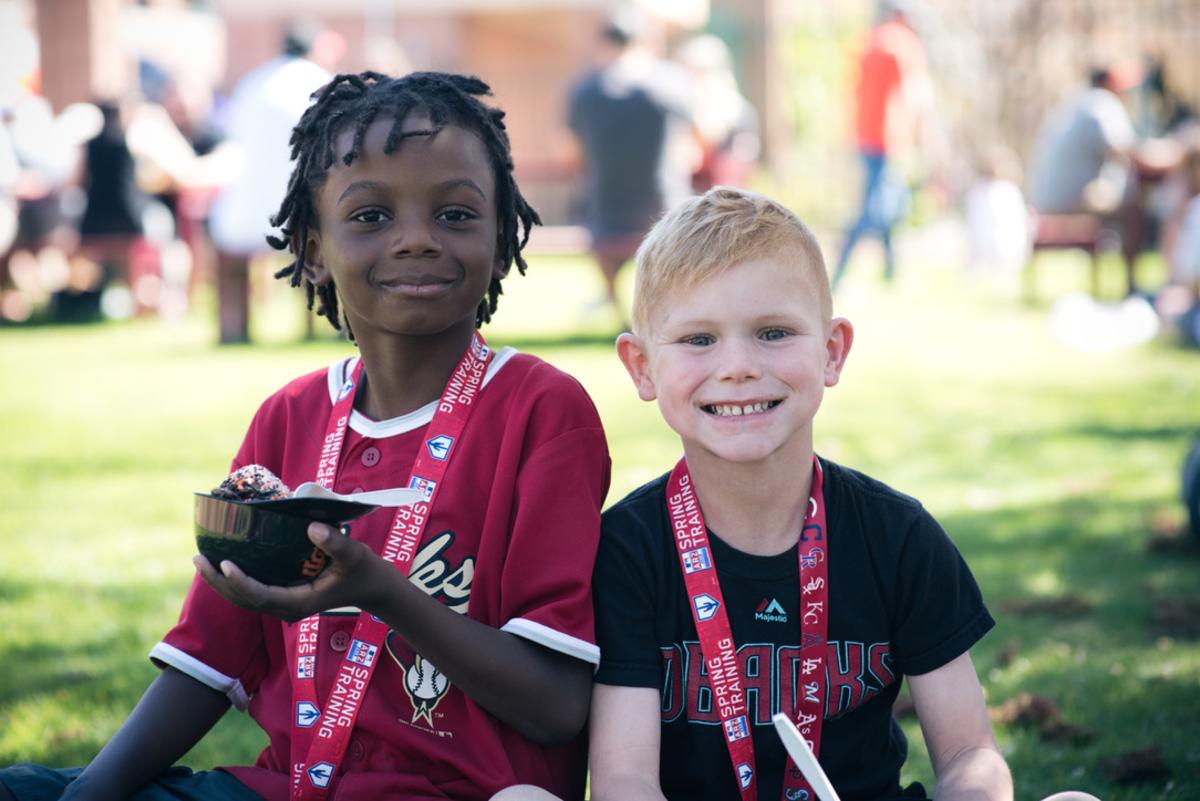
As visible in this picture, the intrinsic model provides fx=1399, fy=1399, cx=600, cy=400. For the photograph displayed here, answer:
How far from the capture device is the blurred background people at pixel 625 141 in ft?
36.3

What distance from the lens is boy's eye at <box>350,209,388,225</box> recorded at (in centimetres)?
250

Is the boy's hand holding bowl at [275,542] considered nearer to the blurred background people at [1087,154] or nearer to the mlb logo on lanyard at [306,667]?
the mlb logo on lanyard at [306,667]

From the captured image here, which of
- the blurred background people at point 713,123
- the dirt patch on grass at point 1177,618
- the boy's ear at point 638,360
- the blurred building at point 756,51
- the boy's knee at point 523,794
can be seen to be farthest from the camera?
the blurred building at point 756,51

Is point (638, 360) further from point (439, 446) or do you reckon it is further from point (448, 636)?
point (448, 636)

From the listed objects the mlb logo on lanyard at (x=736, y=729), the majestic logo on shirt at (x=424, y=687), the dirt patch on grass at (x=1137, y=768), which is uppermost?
the majestic logo on shirt at (x=424, y=687)

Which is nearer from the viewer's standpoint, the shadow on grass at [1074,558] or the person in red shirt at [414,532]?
the person in red shirt at [414,532]

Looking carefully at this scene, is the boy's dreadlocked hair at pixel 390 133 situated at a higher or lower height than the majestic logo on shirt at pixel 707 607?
higher

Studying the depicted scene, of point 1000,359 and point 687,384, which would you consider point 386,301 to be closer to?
point 687,384

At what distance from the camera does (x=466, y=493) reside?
2.46 m

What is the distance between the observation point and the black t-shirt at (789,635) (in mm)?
2402

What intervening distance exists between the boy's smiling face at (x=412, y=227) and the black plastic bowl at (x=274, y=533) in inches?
20.6

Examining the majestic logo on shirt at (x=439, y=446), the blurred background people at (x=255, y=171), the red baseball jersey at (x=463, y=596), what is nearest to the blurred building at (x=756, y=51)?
the blurred background people at (x=255, y=171)

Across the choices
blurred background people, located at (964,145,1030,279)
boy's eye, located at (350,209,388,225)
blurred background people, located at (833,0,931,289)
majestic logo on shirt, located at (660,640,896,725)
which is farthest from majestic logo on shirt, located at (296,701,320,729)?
blurred background people, located at (964,145,1030,279)

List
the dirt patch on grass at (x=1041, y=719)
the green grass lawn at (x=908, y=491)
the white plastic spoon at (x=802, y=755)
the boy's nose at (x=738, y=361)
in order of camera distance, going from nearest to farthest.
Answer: the white plastic spoon at (x=802, y=755) < the boy's nose at (x=738, y=361) < the dirt patch on grass at (x=1041, y=719) < the green grass lawn at (x=908, y=491)
